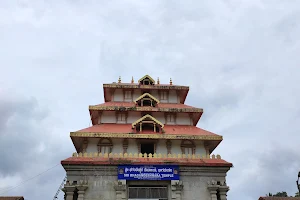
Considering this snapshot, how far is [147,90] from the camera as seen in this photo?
1257 inches

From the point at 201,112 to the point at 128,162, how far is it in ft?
28.9

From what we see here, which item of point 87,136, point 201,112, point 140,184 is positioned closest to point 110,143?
point 87,136

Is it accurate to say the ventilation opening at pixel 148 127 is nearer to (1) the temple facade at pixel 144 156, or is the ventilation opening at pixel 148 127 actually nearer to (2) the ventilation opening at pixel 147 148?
(1) the temple facade at pixel 144 156

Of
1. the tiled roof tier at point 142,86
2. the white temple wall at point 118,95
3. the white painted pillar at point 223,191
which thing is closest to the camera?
the white painted pillar at point 223,191

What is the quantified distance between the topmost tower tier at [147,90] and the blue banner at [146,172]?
927 centimetres

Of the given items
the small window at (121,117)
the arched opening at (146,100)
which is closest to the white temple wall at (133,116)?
the small window at (121,117)

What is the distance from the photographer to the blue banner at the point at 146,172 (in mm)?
23891

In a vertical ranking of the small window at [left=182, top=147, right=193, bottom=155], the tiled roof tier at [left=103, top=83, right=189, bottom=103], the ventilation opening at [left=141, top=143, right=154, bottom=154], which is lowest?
the small window at [left=182, top=147, right=193, bottom=155]

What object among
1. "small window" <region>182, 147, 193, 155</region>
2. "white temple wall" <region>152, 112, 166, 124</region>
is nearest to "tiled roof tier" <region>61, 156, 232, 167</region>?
"small window" <region>182, 147, 193, 155</region>

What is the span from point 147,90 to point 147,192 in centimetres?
1124

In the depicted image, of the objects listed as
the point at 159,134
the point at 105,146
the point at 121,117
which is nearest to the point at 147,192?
the point at 159,134

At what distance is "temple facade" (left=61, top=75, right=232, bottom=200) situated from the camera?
2377cm

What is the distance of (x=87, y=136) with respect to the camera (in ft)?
84.0

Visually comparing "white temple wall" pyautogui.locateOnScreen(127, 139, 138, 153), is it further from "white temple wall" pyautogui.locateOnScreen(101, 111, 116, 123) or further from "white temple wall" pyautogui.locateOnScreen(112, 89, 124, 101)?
"white temple wall" pyautogui.locateOnScreen(112, 89, 124, 101)
